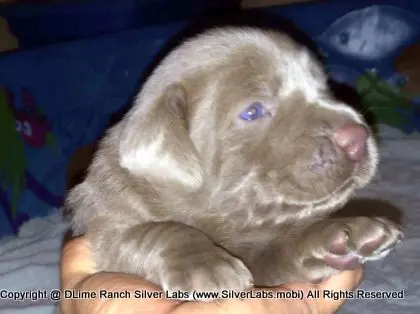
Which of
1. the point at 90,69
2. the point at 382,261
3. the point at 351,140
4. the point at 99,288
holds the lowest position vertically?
the point at 382,261

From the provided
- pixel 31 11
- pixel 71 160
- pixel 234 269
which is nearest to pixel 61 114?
pixel 71 160

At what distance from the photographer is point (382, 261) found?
3.17m

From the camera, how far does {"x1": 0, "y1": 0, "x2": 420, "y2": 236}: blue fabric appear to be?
12.0 feet

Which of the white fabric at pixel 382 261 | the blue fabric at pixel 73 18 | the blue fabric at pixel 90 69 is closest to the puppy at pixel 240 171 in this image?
the white fabric at pixel 382 261

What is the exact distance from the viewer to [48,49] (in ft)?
12.4

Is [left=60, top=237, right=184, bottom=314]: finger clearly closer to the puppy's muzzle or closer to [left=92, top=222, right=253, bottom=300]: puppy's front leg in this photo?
[left=92, top=222, right=253, bottom=300]: puppy's front leg

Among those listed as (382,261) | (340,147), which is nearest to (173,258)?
(340,147)

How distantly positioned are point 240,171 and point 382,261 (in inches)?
57.1

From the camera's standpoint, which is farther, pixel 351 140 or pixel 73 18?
pixel 73 18

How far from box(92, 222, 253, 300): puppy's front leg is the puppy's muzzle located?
331mm

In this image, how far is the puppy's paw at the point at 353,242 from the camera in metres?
1.82

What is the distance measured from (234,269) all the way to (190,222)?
1.02ft

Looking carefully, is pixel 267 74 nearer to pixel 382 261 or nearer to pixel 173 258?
pixel 173 258

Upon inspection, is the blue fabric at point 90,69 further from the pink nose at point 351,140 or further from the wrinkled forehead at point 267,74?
the pink nose at point 351,140
